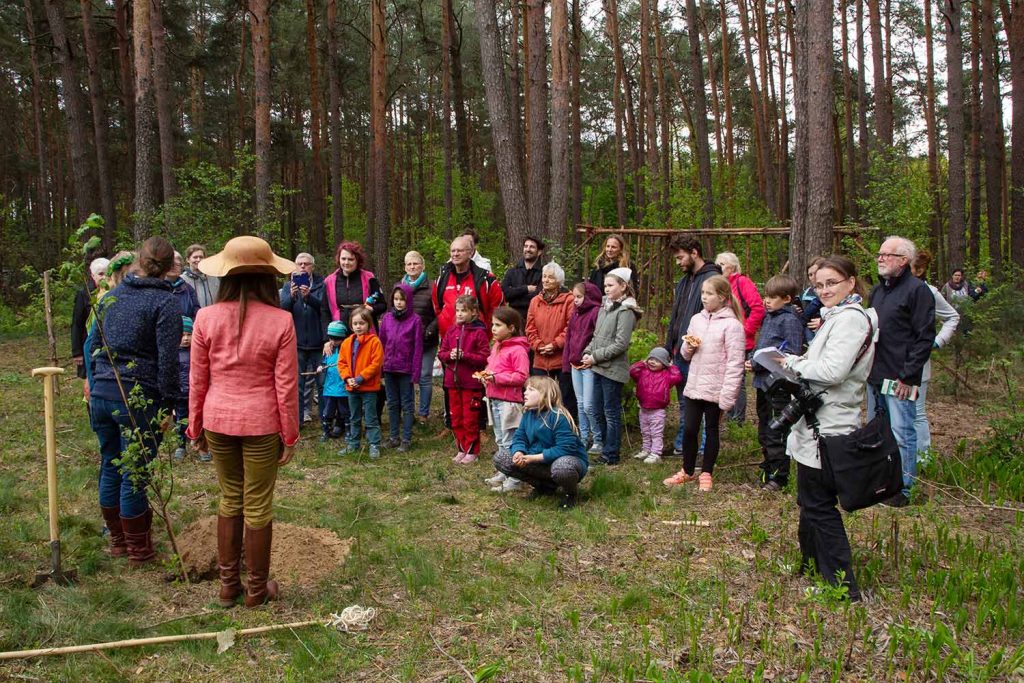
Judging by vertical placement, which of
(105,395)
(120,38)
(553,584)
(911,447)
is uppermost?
(120,38)

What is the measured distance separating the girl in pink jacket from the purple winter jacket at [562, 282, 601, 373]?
1223 millimetres

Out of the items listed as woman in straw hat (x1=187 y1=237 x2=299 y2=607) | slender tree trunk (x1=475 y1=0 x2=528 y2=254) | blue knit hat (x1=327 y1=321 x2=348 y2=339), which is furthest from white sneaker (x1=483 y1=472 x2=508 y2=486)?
slender tree trunk (x1=475 y1=0 x2=528 y2=254)

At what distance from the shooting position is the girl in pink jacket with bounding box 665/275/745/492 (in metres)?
6.02

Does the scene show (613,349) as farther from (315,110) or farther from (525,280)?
(315,110)

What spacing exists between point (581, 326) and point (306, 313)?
324 centimetres

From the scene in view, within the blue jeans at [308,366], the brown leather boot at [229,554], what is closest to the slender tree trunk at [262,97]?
the blue jeans at [308,366]

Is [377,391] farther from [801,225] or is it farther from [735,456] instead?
[801,225]

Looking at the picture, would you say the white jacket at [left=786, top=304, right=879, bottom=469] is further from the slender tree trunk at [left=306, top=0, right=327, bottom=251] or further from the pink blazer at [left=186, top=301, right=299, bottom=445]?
the slender tree trunk at [left=306, top=0, right=327, bottom=251]

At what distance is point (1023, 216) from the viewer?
51.8 feet

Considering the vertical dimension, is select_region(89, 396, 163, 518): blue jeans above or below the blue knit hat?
below

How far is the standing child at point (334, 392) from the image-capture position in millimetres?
8031

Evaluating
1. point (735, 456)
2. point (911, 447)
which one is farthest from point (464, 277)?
point (911, 447)

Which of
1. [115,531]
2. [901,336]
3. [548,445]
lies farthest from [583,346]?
[115,531]

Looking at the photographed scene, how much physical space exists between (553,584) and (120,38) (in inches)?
756
